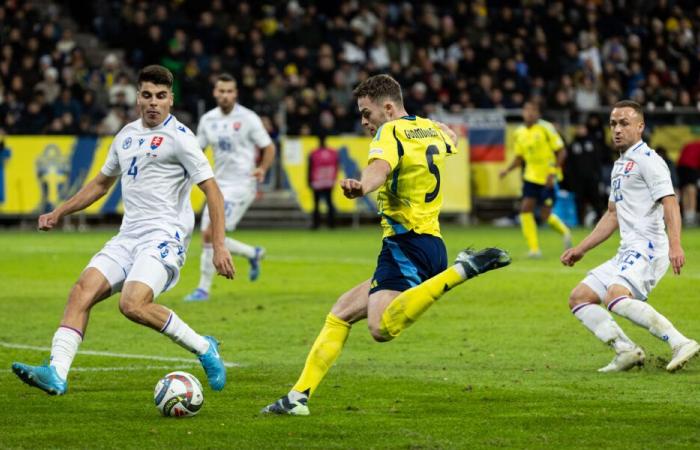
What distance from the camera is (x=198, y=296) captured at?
51.9 ft

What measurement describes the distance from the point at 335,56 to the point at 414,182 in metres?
24.6

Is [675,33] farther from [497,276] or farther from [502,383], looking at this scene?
[502,383]

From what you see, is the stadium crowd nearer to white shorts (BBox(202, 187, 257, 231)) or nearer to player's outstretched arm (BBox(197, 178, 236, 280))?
white shorts (BBox(202, 187, 257, 231))

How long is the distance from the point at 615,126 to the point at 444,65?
2378 cm

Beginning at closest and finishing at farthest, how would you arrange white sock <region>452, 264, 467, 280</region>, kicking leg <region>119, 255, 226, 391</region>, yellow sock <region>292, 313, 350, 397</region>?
white sock <region>452, 264, 467, 280</region>
yellow sock <region>292, 313, 350, 397</region>
kicking leg <region>119, 255, 226, 391</region>

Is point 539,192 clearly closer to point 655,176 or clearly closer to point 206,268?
point 206,268

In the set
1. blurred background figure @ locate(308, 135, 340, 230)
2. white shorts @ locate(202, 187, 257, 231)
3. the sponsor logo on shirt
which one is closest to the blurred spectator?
blurred background figure @ locate(308, 135, 340, 230)

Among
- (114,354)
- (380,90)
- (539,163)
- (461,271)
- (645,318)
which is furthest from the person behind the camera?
(539,163)

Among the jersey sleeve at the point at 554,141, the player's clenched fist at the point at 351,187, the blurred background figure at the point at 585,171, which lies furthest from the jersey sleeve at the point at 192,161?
the blurred background figure at the point at 585,171

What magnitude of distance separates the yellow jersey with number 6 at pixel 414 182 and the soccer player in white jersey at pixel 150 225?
1085mm

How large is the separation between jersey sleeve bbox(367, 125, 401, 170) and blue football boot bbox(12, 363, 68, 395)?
93.3 inches

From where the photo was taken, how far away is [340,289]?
1695cm

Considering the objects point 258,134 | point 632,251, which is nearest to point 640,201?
point 632,251

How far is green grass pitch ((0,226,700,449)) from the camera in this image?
747 centimetres
